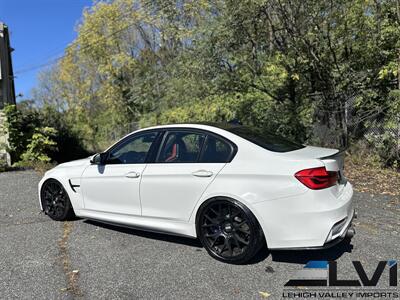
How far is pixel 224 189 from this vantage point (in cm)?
382

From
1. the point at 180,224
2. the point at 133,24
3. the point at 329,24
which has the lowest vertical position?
the point at 180,224

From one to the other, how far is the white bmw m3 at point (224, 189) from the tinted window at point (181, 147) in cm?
1

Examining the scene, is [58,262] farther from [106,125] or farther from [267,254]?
[106,125]

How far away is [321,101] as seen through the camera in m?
11.4

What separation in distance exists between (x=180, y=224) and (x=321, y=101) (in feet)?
28.4

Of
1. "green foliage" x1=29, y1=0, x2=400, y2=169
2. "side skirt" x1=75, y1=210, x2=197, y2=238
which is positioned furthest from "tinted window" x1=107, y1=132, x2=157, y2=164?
"green foliage" x1=29, y1=0, x2=400, y2=169

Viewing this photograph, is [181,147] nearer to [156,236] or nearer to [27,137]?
[156,236]

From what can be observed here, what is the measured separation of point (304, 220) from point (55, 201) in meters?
3.83

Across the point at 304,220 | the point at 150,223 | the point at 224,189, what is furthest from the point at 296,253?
the point at 150,223

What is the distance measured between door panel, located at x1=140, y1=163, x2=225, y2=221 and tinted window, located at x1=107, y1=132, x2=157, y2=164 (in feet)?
0.95

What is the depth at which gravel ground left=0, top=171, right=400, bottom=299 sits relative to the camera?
3424 millimetres

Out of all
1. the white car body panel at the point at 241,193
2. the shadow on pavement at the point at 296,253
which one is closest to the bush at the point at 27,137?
the white car body panel at the point at 241,193

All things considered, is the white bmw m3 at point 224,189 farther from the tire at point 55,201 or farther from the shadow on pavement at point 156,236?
the tire at point 55,201

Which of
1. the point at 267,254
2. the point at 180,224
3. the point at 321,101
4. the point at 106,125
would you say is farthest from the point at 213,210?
the point at 106,125
